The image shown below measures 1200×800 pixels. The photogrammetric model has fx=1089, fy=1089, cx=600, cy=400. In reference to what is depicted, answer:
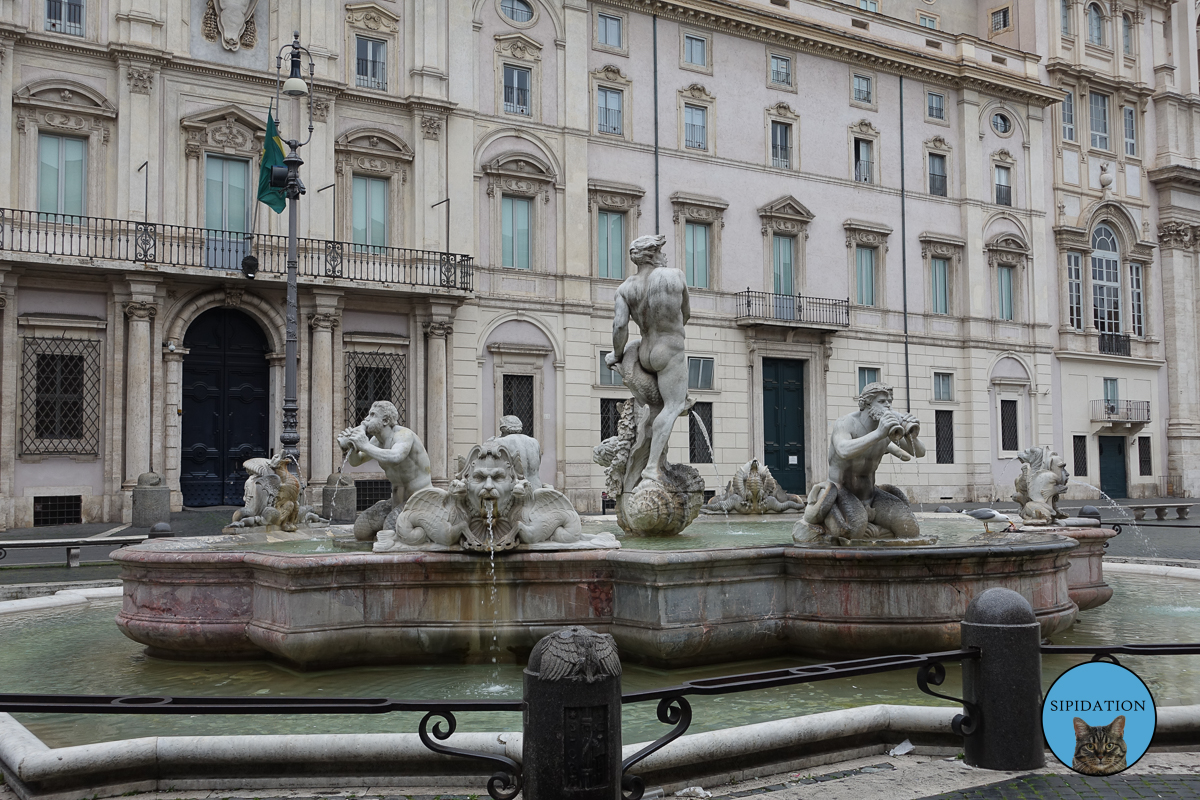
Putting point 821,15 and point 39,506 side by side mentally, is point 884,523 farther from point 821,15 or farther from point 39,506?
point 821,15

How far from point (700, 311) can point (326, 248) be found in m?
10.7

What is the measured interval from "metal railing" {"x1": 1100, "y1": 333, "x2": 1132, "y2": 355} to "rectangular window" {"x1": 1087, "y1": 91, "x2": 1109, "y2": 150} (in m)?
6.88

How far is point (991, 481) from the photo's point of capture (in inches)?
1395

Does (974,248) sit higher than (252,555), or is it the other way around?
(974,248)

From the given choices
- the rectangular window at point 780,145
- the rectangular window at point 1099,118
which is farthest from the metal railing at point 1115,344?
the rectangular window at point 780,145

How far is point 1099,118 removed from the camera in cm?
4003

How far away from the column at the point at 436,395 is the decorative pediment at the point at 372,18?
7.37 m

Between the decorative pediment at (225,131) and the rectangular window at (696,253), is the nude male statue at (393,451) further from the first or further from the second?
the rectangular window at (696,253)

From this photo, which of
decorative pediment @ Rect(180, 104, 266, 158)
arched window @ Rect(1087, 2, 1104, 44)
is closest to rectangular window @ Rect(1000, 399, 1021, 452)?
arched window @ Rect(1087, 2, 1104, 44)

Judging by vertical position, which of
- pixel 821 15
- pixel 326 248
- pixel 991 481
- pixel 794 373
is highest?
pixel 821 15

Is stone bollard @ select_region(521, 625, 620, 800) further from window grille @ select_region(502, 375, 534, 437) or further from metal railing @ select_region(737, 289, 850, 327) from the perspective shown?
metal railing @ select_region(737, 289, 850, 327)

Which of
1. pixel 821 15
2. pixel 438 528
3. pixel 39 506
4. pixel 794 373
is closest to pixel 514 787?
pixel 438 528

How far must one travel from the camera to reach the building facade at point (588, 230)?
76.2ft

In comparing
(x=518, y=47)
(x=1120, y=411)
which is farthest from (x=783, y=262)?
(x=1120, y=411)
